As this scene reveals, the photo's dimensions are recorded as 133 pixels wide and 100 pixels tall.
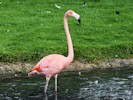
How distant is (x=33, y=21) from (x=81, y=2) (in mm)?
3800

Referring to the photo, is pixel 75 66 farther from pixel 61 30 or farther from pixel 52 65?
pixel 61 30

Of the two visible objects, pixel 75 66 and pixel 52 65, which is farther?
pixel 75 66

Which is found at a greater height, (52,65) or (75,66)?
(52,65)

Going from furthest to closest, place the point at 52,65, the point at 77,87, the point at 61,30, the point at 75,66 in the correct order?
the point at 61,30 → the point at 75,66 → the point at 77,87 → the point at 52,65

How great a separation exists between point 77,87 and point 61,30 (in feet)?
14.5

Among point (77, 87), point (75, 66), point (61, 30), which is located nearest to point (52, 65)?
point (77, 87)

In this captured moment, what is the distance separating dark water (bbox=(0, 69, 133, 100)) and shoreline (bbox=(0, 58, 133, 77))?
0.28 metres

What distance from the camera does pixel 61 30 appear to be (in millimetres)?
14562

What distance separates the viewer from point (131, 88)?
33.7ft

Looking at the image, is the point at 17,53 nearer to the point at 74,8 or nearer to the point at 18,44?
the point at 18,44

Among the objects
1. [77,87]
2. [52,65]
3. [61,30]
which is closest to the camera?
[52,65]

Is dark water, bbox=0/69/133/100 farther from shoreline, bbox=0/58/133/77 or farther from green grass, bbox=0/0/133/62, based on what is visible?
green grass, bbox=0/0/133/62

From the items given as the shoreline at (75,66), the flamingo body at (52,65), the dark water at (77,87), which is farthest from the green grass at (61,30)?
the flamingo body at (52,65)

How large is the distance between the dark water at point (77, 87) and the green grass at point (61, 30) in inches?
38.6
